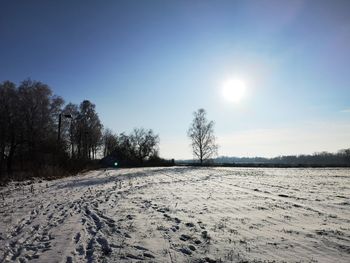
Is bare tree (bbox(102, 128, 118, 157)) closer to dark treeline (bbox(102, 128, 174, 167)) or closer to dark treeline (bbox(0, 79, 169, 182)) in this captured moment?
dark treeline (bbox(102, 128, 174, 167))

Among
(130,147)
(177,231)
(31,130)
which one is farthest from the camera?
(130,147)

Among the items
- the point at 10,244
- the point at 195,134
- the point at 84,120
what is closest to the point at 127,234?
the point at 10,244

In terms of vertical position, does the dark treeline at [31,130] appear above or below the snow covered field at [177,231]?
above

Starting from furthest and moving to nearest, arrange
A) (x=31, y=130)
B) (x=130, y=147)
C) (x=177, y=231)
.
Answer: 1. (x=130, y=147)
2. (x=31, y=130)
3. (x=177, y=231)

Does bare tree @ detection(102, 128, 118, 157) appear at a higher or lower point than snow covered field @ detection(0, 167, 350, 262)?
higher

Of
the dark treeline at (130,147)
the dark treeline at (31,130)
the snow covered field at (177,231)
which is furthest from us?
the dark treeline at (130,147)

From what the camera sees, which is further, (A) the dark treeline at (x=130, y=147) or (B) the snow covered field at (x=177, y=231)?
(A) the dark treeline at (x=130, y=147)

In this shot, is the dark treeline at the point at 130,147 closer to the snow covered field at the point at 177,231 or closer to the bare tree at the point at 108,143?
the bare tree at the point at 108,143

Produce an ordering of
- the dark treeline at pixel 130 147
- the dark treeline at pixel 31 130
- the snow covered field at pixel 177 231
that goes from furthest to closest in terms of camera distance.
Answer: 1. the dark treeline at pixel 130 147
2. the dark treeline at pixel 31 130
3. the snow covered field at pixel 177 231

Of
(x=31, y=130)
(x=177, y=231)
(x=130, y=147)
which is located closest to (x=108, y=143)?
(x=130, y=147)

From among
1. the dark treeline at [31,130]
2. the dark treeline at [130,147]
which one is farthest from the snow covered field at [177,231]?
the dark treeline at [130,147]

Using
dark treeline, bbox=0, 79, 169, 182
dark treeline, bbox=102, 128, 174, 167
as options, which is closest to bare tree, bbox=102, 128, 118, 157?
dark treeline, bbox=102, 128, 174, 167

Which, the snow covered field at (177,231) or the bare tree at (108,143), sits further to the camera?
the bare tree at (108,143)

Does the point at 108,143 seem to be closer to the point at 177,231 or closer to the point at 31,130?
the point at 31,130
